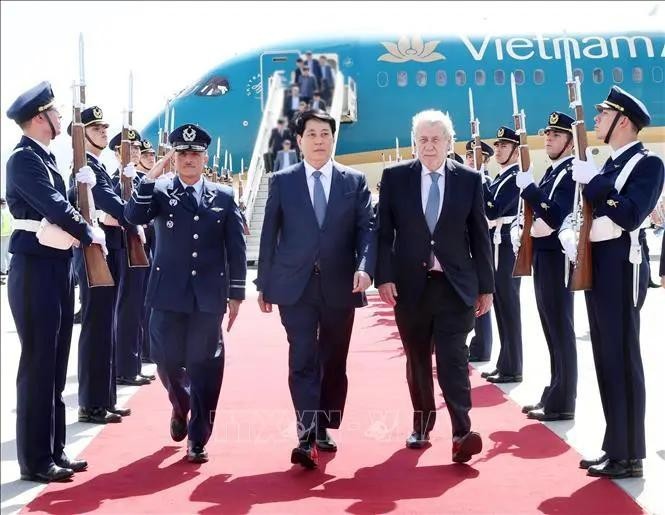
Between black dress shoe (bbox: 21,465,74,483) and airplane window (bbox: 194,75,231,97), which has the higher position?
airplane window (bbox: 194,75,231,97)

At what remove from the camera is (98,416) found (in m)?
4.64

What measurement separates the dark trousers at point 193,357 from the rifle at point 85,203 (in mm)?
340

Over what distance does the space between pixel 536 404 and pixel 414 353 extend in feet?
3.95

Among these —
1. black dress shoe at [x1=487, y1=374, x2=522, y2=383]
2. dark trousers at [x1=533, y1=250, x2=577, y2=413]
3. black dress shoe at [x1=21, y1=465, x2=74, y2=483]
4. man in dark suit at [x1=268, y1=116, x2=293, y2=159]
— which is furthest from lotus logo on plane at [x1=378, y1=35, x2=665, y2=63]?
black dress shoe at [x1=21, y1=465, x2=74, y2=483]

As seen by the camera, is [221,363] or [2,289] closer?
[221,363]

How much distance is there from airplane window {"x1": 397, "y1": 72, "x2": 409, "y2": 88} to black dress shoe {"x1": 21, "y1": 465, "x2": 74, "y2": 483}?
12180 mm

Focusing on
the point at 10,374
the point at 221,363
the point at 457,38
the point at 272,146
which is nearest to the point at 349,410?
the point at 221,363

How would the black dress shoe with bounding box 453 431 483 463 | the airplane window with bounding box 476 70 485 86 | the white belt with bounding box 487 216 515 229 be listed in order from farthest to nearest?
the airplane window with bounding box 476 70 485 86 < the white belt with bounding box 487 216 515 229 < the black dress shoe with bounding box 453 431 483 463

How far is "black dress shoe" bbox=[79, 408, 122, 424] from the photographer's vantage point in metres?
4.62

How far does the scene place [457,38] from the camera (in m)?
15.1

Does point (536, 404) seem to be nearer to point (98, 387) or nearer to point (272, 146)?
point (98, 387)

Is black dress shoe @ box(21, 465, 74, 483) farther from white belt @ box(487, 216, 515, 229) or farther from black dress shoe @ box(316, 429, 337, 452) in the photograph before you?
white belt @ box(487, 216, 515, 229)

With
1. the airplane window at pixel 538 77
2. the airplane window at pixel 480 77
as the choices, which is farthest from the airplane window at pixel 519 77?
the airplane window at pixel 480 77

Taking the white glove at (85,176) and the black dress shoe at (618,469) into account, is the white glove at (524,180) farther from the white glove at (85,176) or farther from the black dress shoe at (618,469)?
the white glove at (85,176)
